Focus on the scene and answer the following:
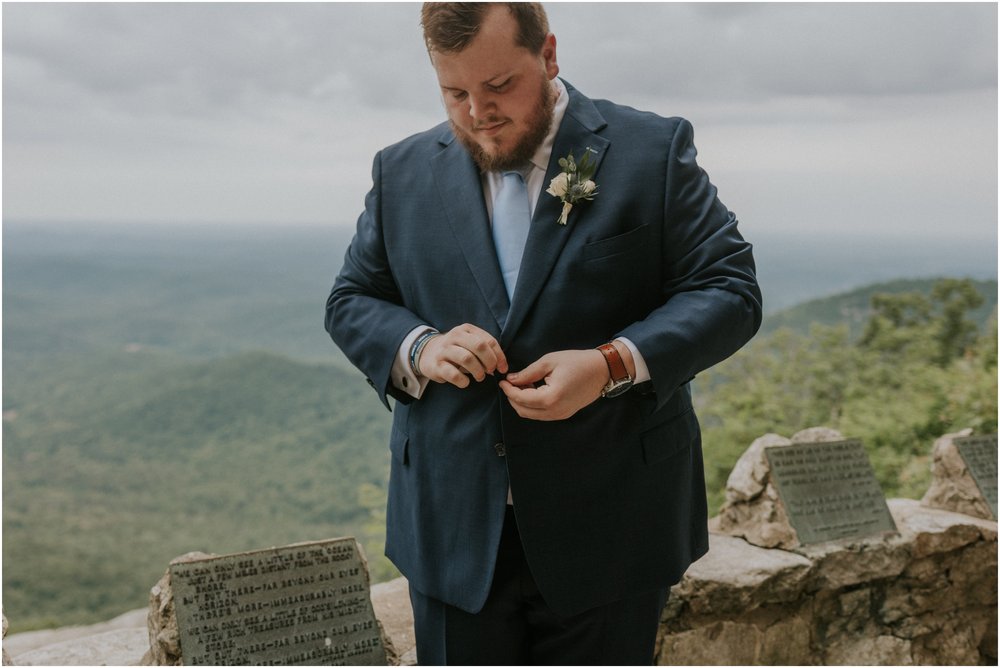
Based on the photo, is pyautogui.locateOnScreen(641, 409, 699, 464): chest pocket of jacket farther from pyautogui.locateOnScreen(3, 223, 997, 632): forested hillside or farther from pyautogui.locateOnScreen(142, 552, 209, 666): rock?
pyautogui.locateOnScreen(3, 223, 997, 632): forested hillside

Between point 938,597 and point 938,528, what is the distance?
1.02 feet

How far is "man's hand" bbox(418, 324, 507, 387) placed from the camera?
65.1 inches

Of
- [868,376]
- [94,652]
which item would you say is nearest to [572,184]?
[94,652]

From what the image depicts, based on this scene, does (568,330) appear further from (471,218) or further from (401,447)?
(401,447)

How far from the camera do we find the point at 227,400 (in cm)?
2206

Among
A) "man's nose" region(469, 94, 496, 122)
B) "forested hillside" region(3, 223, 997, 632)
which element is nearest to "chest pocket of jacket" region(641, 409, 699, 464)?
"man's nose" region(469, 94, 496, 122)

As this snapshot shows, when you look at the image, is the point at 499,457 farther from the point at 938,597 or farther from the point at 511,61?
the point at 938,597

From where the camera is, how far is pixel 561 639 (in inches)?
76.5

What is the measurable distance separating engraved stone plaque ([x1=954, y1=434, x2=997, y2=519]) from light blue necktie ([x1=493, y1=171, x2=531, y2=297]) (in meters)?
3.13

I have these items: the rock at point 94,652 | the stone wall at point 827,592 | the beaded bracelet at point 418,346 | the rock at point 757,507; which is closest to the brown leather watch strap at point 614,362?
the beaded bracelet at point 418,346

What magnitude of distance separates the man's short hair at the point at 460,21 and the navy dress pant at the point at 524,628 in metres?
0.96

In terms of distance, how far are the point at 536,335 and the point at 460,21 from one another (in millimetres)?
616

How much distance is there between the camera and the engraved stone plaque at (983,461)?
397 cm

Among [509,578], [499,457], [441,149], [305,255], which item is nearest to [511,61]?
[441,149]
